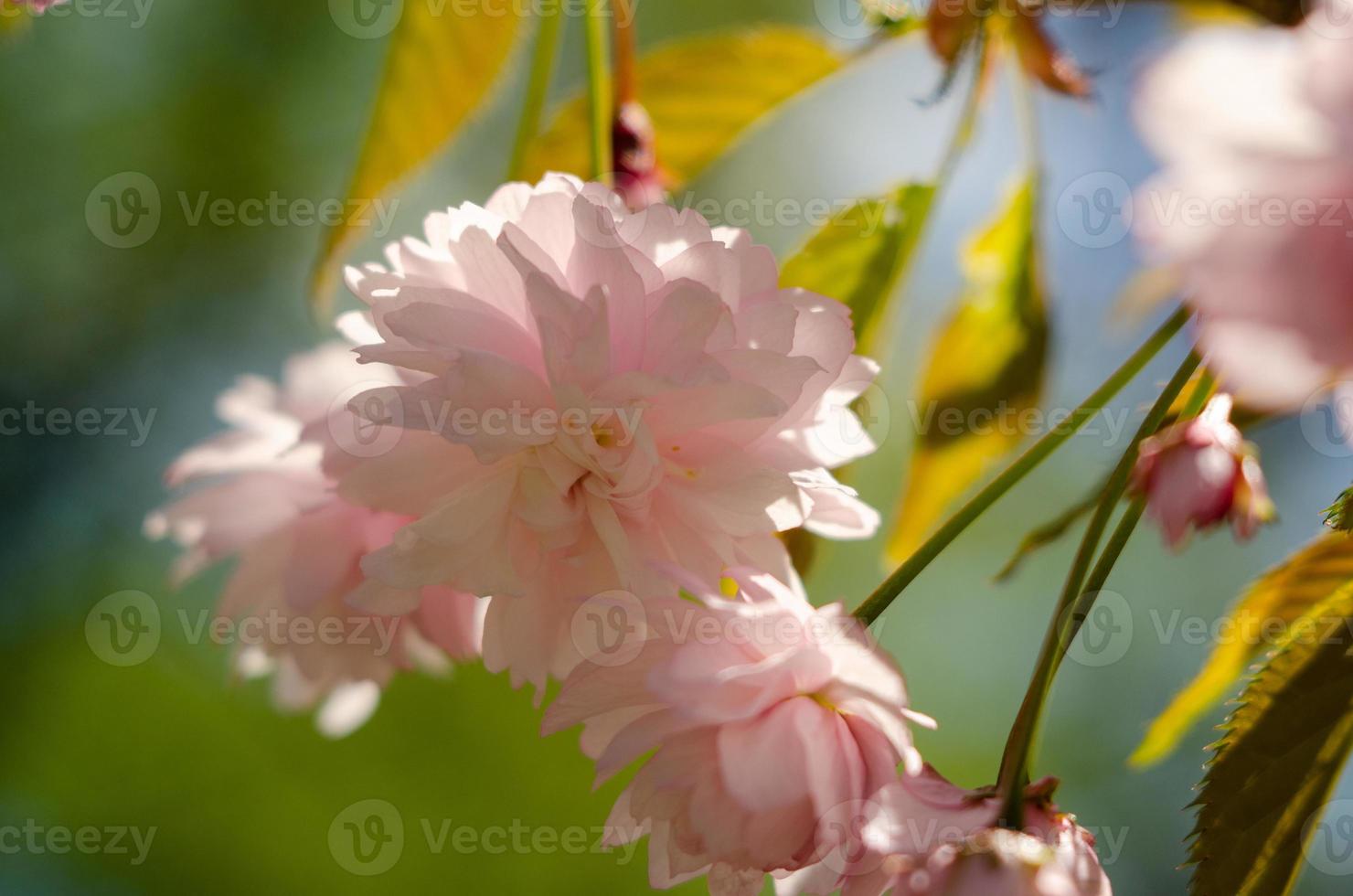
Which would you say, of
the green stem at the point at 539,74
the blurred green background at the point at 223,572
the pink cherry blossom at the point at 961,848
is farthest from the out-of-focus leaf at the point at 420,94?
the blurred green background at the point at 223,572

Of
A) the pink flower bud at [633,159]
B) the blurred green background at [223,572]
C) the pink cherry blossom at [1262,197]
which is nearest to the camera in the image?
the pink cherry blossom at [1262,197]

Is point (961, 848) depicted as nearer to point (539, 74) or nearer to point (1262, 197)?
point (1262, 197)

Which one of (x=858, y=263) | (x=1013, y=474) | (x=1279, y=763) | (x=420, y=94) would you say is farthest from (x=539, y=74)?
(x=1279, y=763)

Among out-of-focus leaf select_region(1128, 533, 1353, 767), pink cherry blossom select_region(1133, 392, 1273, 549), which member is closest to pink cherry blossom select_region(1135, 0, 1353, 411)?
pink cherry blossom select_region(1133, 392, 1273, 549)

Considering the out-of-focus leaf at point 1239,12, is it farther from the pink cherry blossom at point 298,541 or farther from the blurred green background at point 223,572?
the blurred green background at point 223,572

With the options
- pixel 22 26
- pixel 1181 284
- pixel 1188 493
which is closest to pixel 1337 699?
pixel 1188 493

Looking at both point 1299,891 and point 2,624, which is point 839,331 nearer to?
point 1299,891
